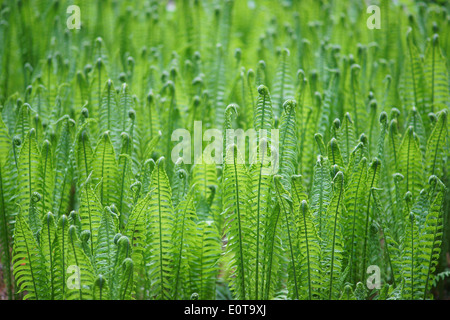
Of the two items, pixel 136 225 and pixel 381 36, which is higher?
pixel 381 36

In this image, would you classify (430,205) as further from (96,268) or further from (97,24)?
(97,24)

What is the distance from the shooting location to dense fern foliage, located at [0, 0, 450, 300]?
1.63 meters

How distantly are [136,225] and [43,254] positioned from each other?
328 millimetres

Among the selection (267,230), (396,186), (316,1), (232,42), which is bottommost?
(267,230)

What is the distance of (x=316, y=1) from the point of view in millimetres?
3514

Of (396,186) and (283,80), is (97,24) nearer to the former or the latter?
(283,80)

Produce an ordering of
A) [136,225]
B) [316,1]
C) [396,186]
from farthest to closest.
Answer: [316,1] → [396,186] → [136,225]

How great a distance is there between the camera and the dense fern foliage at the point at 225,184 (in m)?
1.63

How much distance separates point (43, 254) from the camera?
1634mm

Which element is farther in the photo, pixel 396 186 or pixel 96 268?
pixel 396 186

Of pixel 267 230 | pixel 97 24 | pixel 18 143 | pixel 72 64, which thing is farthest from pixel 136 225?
pixel 97 24

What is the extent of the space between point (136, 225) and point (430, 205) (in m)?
1.04

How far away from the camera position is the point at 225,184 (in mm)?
1679
